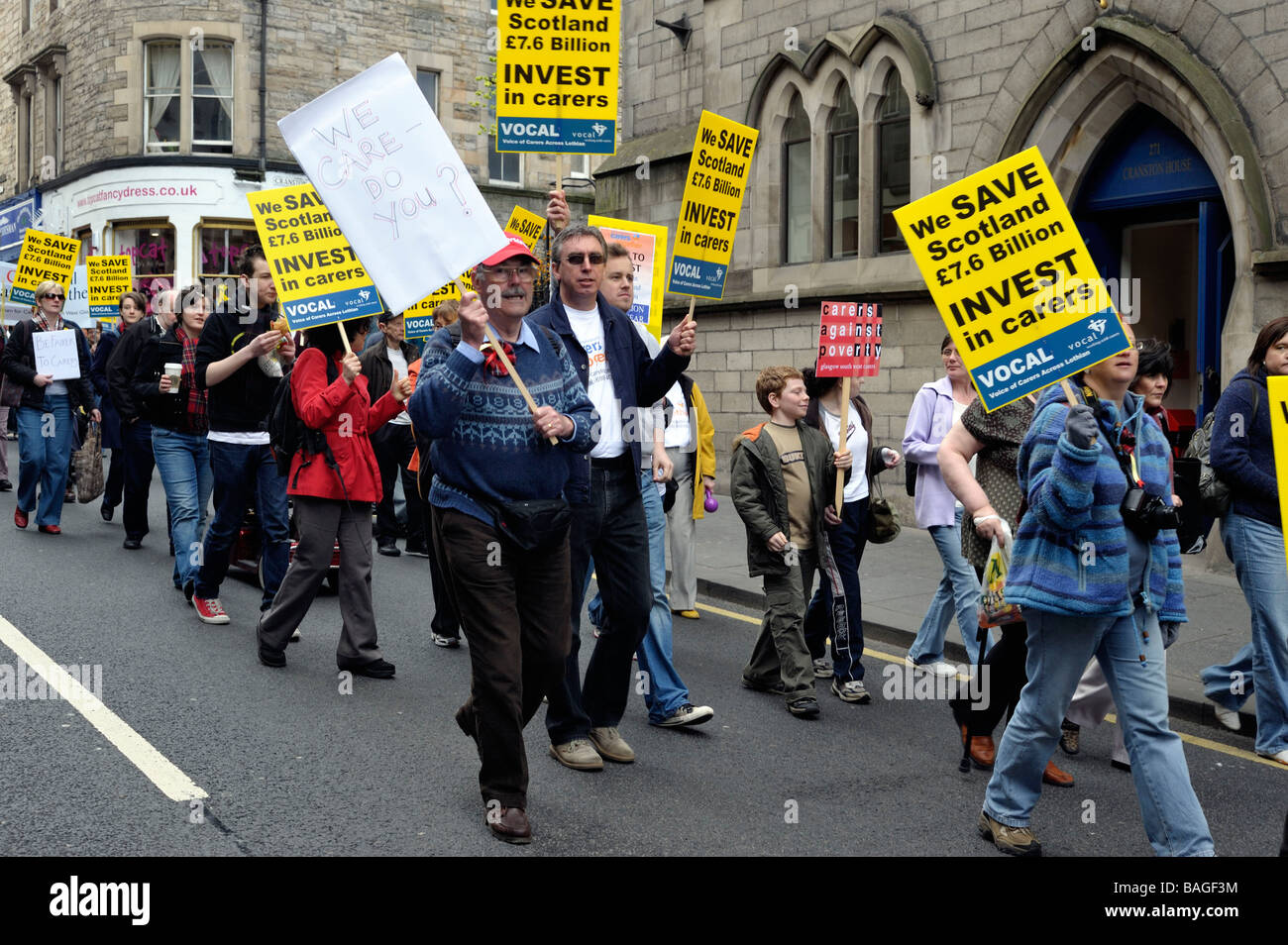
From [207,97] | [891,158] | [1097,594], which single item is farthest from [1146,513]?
[207,97]

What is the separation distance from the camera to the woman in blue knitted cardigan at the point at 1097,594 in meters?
3.95

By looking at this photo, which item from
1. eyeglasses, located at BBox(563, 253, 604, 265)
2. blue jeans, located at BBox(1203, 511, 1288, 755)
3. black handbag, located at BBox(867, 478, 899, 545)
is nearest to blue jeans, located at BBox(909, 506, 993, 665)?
black handbag, located at BBox(867, 478, 899, 545)

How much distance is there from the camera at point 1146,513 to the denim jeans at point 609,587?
6.41ft

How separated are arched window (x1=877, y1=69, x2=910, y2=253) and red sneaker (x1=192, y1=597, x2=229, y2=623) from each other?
8.57 meters

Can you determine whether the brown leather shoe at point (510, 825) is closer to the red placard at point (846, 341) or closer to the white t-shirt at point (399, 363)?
the red placard at point (846, 341)

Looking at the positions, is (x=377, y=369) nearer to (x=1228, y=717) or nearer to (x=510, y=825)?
(x=510, y=825)

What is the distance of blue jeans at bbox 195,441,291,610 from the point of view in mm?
7719

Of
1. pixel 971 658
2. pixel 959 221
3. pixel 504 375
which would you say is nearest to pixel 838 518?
pixel 971 658

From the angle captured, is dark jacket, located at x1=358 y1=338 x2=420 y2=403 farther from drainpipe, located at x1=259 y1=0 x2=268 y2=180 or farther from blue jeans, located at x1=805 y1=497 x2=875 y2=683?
drainpipe, located at x1=259 y1=0 x2=268 y2=180

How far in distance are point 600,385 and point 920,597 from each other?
4.68 m

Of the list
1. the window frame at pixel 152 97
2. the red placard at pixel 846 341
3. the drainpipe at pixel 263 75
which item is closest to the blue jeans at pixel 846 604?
the red placard at pixel 846 341
